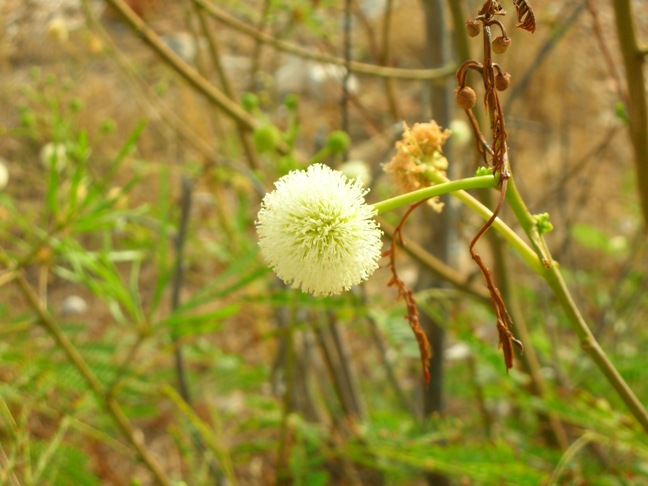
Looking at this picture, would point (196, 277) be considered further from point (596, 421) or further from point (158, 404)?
point (596, 421)

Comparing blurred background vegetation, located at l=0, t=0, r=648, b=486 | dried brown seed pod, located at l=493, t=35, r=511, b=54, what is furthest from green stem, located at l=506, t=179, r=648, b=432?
blurred background vegetation, located at l=0, t=0, r=648, b=486

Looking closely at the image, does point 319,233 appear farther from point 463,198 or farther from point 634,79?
point 634,79

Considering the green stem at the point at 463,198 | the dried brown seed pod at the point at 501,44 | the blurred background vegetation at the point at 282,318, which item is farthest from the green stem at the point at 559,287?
the blurred background vegetation at the point at 282,318

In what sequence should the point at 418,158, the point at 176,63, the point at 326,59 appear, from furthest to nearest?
the point at 326,59 → the point at 176,63 → the point at 418,158

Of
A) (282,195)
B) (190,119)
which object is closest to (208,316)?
(282,195)

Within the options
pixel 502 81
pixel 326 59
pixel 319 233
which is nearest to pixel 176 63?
pixel 326 59

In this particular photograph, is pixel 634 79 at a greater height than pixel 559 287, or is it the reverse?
pixel 634 79

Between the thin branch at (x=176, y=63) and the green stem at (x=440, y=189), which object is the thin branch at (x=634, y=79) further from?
the thin branch at (x=176, y=63)
